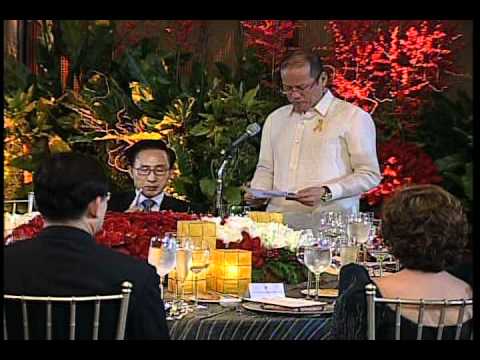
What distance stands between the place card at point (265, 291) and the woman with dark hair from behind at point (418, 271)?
15.9 inches

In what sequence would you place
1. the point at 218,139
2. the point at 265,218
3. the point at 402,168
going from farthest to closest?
the point at 402,168 → the point at 218,139 → the point at 265,218

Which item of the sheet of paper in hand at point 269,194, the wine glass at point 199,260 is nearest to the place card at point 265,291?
the wine glass at point 199,260

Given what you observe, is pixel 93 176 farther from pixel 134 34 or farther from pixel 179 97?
pixel 134 34

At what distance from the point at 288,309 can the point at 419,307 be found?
1.39 feet

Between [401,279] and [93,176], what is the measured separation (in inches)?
30.0

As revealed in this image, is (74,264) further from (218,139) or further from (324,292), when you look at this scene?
(218,139)

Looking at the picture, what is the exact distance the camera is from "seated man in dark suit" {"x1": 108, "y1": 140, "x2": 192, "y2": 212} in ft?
13.7

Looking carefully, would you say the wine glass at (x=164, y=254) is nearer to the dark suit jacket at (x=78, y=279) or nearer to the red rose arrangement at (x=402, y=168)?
the dark suit jacket at (x=78, y=279)

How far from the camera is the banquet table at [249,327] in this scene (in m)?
2.25

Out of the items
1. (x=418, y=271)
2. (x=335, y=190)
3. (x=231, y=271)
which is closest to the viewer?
(x=418, y=271)

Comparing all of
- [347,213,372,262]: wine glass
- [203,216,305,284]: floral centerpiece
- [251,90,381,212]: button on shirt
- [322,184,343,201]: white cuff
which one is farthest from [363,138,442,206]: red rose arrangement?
[203,216,305,284]: floral centerpiece

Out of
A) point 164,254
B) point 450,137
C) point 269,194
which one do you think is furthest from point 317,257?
point 450,137

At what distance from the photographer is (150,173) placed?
420cm
